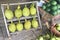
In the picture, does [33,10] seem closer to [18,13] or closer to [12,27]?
[18,13]

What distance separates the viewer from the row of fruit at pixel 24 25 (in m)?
1.69

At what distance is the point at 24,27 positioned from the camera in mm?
1772

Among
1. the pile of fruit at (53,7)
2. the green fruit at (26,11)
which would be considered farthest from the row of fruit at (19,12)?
the pile of fruit at (53,7)

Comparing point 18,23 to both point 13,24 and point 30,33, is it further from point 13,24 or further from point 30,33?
point 30,33

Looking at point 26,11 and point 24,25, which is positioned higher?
point 26,11

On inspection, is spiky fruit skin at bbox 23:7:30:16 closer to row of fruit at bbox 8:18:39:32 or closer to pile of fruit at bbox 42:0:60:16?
row of fruit at bbox 8:18:39:32

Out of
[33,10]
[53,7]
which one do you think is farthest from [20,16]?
[53,7]

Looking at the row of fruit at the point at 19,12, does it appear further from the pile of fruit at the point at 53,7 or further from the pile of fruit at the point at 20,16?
the pile of fruit at the point at 53,7

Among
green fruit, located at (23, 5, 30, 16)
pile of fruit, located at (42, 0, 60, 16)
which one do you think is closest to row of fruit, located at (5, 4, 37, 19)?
green fruit, located at (23, 5, 30, 16)

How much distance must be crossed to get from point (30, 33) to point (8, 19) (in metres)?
0.28

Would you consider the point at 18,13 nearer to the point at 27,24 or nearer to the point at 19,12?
the point at 19,12

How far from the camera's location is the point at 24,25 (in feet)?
5.74

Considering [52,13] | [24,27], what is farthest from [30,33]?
[52,13]

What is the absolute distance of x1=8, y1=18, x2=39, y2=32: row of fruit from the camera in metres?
1.69
